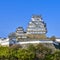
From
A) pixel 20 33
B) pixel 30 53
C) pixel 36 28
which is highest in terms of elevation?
pixel 36 28

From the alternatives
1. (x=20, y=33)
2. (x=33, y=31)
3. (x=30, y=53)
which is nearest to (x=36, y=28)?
(x=33, y=31)

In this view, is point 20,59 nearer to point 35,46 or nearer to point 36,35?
point 35,46

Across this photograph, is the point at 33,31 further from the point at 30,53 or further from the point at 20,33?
the point at 30,53

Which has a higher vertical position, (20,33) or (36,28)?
(36,28)

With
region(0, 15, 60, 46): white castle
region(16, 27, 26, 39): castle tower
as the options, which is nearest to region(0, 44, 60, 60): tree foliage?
region(0, 15, 60, 46): white castle

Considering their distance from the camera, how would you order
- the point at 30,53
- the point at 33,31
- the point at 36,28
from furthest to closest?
the point at 33,31 < the point at 36,28 < the point at 30,53

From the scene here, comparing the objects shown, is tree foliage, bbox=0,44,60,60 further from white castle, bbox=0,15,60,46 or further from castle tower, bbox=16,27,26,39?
castle tower, bbox=16,27,26,39

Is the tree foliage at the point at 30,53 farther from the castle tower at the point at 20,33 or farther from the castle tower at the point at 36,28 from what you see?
the castle tower at the point at 36,28

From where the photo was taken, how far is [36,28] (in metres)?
63.8

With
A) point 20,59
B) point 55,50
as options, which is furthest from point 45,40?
point 20,59

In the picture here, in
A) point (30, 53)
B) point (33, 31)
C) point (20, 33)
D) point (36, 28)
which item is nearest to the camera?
point (30, 53)

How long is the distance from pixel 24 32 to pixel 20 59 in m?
16.8

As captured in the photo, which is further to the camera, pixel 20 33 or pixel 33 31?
pixel 20 33

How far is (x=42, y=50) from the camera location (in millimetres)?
51125
